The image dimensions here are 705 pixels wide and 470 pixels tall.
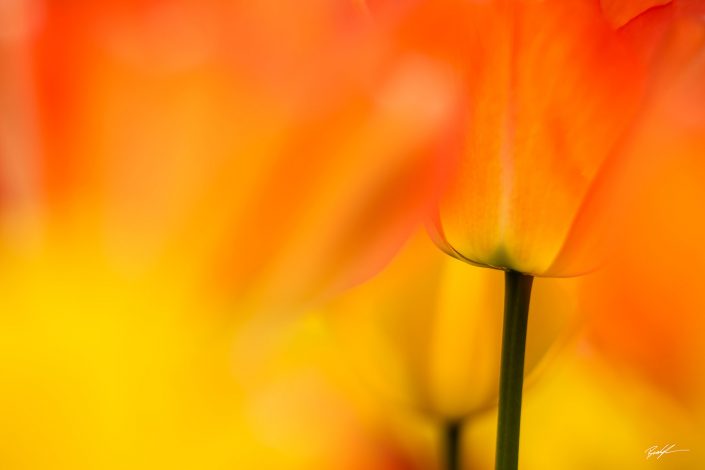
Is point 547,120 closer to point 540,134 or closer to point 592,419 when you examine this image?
point 540,134

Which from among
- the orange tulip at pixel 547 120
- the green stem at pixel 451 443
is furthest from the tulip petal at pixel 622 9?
the green stem at pixel 451 443

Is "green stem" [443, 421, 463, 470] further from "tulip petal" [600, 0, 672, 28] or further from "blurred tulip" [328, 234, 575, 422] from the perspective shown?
"tulip petal" [600, 0, 672, 28]

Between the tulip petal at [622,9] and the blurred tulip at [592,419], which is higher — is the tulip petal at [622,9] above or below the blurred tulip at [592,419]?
above

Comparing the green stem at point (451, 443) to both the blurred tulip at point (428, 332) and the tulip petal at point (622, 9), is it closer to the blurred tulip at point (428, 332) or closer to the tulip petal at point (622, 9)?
the blurred tulip at point (428, 332)

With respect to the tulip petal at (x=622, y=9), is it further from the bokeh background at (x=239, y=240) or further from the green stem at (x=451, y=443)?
the green stem at (x=451, y=443)
